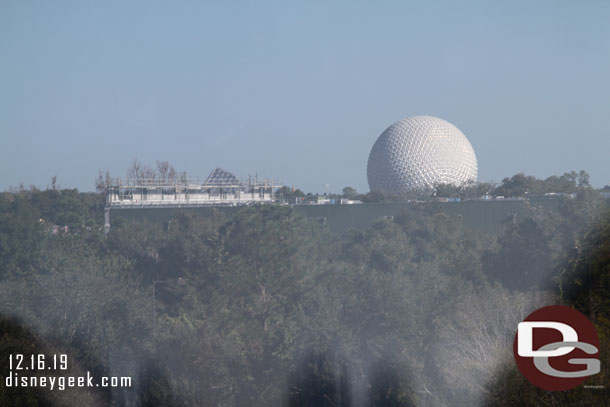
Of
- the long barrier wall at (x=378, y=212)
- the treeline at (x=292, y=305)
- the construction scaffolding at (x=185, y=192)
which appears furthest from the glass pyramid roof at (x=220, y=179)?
the treeline at (x=292, y=305)

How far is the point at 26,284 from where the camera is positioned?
603 inches

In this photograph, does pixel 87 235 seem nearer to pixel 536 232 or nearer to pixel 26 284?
pixel 26 284

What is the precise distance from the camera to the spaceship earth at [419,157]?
41.3 meters

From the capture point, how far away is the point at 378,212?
1036 inches

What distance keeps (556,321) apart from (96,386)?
632cm

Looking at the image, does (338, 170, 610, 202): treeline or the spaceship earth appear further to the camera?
the spaceship earth

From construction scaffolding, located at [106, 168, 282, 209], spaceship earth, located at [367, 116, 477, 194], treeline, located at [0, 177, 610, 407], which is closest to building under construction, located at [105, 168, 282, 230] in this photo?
construction scaffolding, located at [106, 168, 282, 209]

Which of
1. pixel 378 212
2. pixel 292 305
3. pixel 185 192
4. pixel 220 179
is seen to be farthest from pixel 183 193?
pixel 292 305

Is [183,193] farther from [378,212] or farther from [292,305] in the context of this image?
[292,305]

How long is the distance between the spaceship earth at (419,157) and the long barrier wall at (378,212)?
13704 millimetres

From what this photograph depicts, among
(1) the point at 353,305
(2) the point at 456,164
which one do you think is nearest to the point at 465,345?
(1) the point at 353,305

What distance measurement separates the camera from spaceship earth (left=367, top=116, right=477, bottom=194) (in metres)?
41.3

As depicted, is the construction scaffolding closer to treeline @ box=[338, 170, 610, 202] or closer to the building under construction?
the building under construction

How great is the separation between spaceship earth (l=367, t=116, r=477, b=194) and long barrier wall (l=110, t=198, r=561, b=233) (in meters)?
13.7
